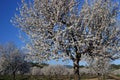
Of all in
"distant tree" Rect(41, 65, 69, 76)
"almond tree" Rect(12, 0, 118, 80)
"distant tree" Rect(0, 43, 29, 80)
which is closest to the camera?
"almond tree" Rect(12, 0, 118, 80)

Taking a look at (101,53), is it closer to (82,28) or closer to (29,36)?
(82,28)

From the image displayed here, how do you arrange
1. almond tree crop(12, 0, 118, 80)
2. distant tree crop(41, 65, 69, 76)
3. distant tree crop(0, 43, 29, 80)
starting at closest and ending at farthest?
almond tree crop(12, 0, 118, 80) < distant tree crop(0, 43, 29, 80) < distant tree crop(41, 65, 69, 76)

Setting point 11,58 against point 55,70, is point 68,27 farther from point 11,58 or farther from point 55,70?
point 55,70

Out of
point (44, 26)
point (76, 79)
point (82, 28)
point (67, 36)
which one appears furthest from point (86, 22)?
point (76, 79)

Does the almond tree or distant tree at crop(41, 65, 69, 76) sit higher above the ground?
distant tree at crop(41, 65, 69, 76)

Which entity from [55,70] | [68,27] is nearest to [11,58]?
[68,27]

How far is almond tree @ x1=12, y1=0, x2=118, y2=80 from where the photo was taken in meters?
22.2

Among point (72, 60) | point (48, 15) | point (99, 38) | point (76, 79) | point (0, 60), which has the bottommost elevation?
point (76, 79)

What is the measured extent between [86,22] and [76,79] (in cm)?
496

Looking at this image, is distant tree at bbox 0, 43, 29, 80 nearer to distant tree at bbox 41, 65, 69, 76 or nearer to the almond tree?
the almond tree

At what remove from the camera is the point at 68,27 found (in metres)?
21.8

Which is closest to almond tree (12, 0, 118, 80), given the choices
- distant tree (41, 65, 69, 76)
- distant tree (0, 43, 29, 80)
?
distant tree (0, 43, 29, 80)

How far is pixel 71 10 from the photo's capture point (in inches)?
892

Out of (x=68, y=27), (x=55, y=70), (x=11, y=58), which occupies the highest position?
(x=55, y=70)
